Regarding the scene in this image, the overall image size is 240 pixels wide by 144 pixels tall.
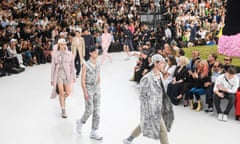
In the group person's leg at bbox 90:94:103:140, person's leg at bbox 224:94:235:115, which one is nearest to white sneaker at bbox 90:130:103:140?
person's leg at bbox 90:94:103:140

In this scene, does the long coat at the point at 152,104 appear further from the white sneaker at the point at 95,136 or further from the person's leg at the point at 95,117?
the white sneaker at the point at 95,136

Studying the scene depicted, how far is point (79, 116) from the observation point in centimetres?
926

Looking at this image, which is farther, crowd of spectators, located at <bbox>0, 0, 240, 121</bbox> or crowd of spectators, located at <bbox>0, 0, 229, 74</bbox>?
crowd of spectators, located at <bbox>0, 0, 229, 74</bbox>

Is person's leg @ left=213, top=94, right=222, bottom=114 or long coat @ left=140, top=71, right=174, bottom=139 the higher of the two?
long coat @ left=140, top=71, right=174, bottom=139

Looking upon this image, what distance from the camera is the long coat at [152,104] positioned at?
602 centimetres

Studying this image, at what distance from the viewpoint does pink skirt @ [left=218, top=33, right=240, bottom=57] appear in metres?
12.8

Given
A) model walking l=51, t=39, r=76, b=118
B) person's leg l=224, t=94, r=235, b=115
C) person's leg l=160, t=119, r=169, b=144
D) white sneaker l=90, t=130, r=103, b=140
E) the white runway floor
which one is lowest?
the white runway floor

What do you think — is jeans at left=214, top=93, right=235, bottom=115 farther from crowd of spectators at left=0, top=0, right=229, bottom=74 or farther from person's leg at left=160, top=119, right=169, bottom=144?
crowd of spectators at left=0, top=0, right=229, bottom=74

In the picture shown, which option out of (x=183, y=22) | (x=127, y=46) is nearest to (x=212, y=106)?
(x=127, y=46)

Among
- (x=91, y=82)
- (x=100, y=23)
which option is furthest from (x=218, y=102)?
(x=100, y=23)

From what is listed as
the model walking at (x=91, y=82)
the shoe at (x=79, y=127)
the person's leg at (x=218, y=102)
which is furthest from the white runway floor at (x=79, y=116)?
the model walking at (x=91, y=82)

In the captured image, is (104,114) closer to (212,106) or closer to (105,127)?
(105,127)

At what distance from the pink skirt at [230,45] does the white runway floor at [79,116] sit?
315 centimetres

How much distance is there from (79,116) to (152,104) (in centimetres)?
354
